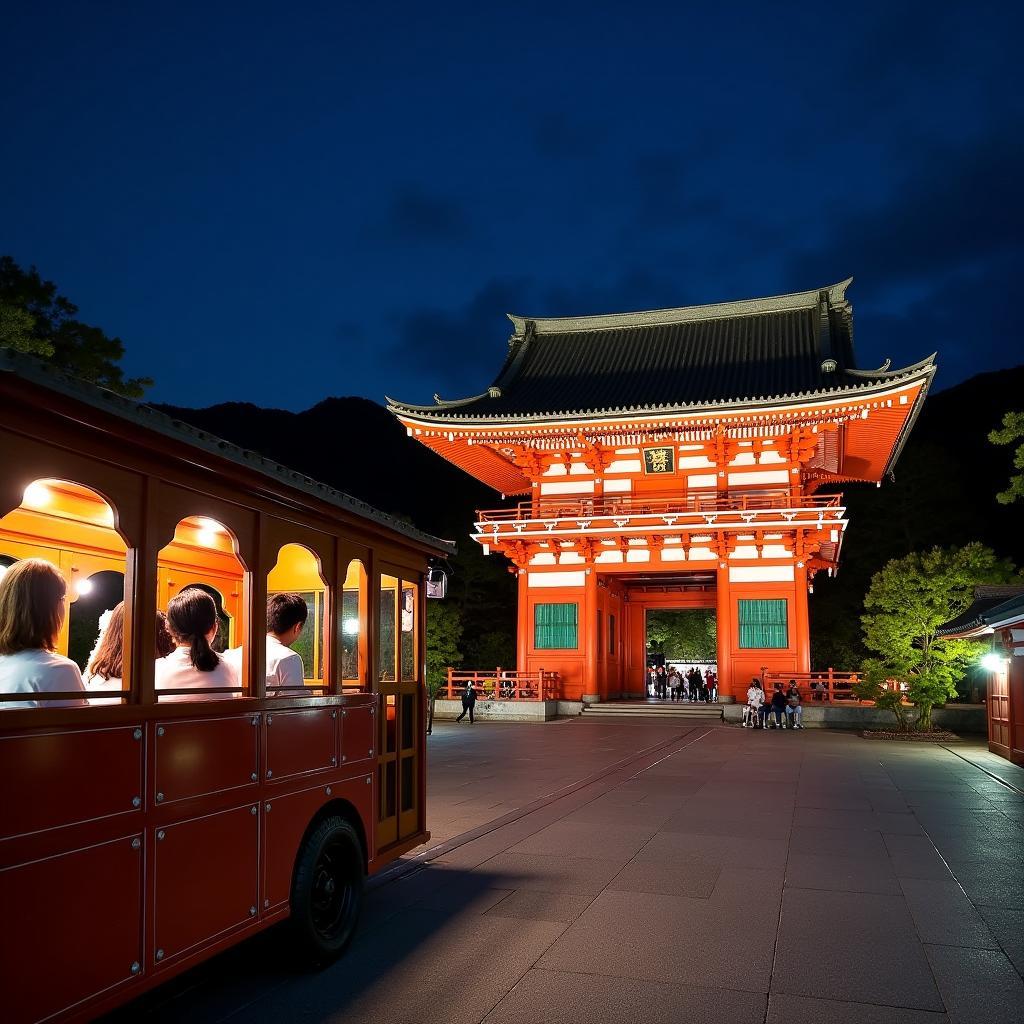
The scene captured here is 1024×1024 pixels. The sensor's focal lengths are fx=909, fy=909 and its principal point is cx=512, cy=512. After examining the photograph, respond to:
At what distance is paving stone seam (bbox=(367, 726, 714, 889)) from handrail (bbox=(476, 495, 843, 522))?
11.1m

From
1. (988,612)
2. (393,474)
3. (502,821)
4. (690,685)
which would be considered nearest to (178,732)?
(502,821)

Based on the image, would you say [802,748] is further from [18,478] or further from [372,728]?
[18,478]

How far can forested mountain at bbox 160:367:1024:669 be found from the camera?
38281 mm

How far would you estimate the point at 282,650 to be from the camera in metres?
5.22

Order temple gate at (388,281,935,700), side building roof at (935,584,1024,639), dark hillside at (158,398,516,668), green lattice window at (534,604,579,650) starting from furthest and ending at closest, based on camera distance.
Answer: dark hillside at (158,398,516,668) → green lattice window at (534,604,579,650) → temple gate at (388,281,935,700) → side building roof at (935,584,1024,639)

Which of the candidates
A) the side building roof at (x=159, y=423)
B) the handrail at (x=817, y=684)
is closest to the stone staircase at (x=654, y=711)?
the handrail at (x=817, y=684)

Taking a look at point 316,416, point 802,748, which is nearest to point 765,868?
point 802,748

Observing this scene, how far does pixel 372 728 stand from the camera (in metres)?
5.98

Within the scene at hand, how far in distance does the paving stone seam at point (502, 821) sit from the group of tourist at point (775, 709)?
21.3 feet

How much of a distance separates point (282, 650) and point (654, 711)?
917 inches

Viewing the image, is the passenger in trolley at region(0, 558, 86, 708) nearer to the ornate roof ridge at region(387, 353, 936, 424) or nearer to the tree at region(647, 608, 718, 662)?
the ornate roof ridge at region(387, 353, 936, 424)

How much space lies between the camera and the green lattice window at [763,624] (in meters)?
26.5

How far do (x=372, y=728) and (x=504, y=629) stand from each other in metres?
35.1

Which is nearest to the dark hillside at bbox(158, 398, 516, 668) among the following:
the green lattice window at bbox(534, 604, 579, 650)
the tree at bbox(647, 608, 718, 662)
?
the tree at bbox(647, 608, 718, 662)
